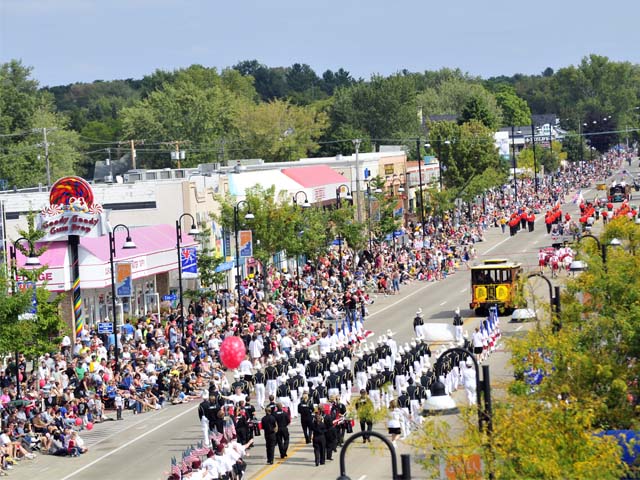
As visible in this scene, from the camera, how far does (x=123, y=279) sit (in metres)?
50.6

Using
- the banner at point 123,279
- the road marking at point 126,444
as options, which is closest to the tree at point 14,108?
the banner at point 123,279

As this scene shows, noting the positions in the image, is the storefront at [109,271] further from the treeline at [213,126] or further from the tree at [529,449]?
the treeline at [213,126]

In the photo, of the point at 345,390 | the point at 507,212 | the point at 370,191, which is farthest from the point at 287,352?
the point at 507,212

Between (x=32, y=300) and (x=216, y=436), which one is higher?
(x=32, y=300)

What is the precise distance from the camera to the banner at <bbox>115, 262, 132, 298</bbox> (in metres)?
50.3

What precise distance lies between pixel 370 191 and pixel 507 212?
26.7 meters

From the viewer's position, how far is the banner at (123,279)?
5032cm

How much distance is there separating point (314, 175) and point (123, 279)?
147 feet

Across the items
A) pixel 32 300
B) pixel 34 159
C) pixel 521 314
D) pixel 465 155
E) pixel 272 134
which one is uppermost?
pixel 272 134

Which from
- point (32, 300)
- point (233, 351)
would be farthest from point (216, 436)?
point (32, 300)

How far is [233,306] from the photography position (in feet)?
205

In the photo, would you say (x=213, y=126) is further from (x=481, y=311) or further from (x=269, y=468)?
(x=269, y=468)

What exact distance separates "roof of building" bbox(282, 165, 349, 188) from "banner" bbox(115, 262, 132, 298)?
38.3 m

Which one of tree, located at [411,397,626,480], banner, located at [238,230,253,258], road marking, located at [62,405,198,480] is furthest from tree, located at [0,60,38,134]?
tree, located at [411,397,626,480]
